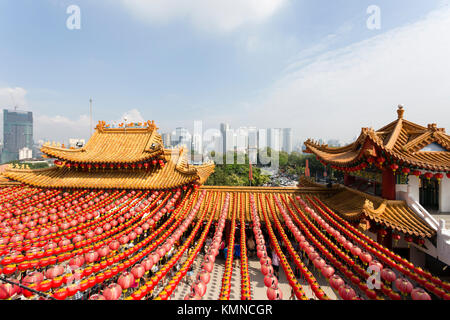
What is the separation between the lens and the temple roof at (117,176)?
9.30 metres

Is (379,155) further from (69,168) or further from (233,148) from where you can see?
(233,148)

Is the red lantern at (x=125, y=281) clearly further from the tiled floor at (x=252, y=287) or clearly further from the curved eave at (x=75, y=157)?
the curved eave at (x=75, y=157)

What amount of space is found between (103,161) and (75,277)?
7.09 metres

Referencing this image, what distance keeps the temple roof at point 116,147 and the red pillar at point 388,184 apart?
30.2 feet

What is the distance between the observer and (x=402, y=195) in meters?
7.55

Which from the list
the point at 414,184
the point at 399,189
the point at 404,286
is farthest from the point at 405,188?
the point at 404,286

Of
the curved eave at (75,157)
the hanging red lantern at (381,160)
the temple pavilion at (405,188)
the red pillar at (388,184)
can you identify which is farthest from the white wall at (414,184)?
the curved eave at (75,157)

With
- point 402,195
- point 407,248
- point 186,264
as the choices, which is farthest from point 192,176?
point 407,248

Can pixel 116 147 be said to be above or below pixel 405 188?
above

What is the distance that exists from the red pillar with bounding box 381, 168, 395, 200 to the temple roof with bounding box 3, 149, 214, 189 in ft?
24.1

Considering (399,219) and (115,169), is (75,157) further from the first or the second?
(399,219)

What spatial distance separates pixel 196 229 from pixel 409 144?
27.7ft

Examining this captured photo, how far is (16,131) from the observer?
392 feet

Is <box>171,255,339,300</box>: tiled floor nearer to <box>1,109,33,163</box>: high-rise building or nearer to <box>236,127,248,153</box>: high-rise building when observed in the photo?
<box>236,127,248,153</box>: high-rise building
